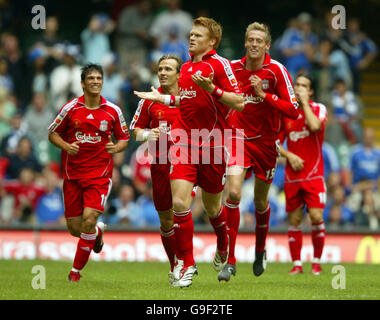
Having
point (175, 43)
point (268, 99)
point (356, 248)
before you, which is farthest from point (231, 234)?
point (175, 43)

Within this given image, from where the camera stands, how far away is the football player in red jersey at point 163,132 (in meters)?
10.7

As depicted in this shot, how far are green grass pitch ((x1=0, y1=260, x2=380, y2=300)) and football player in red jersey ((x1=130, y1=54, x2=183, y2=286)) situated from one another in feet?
2.54

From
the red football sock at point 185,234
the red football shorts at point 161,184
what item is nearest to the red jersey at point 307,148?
the red football shorts at point 161,184

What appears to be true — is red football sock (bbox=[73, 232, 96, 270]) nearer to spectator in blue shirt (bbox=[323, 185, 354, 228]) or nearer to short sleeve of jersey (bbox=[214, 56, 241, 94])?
short sleeve of jersey (bbox=[214, 56, 241, 94])

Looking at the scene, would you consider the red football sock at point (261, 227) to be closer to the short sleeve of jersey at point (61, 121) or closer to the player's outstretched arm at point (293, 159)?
the player's outstretched arm at point (293, 159)

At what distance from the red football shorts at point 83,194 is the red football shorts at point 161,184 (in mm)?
720

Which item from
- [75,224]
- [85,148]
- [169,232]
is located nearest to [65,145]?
[85,148]

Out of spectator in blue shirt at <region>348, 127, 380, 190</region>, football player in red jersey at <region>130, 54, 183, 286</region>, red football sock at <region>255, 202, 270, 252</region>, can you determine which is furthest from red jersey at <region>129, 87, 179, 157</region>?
spectator in blue shirt at <region>348, 127, 380, 190</region>

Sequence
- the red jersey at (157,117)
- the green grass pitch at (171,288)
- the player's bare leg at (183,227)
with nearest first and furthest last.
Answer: the green grass pitch at (171,288)
the player's bare leg at (183,227)
the red jersey at (157,117)

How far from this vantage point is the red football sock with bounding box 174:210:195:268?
31.9 feet

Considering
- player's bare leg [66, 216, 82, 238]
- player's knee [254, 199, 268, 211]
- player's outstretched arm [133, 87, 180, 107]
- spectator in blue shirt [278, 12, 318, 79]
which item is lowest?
player's bare leg [66, 216, 82, 238]

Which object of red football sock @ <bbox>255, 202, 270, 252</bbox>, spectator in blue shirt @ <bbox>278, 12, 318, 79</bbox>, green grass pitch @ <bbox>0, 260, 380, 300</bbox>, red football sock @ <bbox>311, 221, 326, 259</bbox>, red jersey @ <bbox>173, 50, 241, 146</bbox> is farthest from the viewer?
spectator in blue shirt @ <bbox>278, 12, 318, 79</bbox>

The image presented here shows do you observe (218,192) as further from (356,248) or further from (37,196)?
(37,196)

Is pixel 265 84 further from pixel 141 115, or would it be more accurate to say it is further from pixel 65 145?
pixel 65 145
